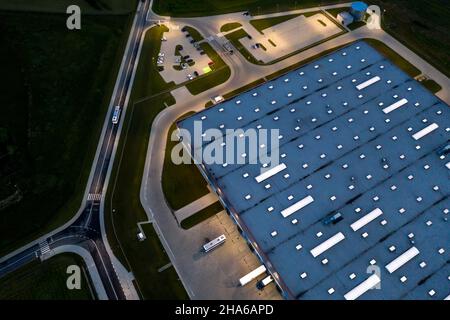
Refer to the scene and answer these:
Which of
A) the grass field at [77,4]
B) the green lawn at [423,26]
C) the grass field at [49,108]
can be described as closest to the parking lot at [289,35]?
the green lawn at [423,26]

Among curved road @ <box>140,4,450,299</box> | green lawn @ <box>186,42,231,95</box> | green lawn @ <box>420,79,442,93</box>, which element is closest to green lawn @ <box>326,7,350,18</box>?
curved road @ <box>140,4,450,299</box>

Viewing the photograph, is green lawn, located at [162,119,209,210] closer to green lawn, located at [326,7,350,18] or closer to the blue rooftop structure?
the blue rooftop structure

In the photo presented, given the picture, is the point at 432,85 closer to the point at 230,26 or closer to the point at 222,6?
the point at 230,26

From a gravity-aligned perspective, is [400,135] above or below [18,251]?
below
